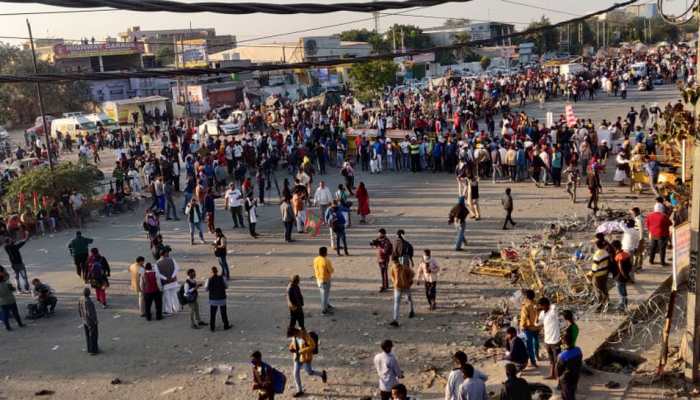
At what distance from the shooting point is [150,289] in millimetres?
12297

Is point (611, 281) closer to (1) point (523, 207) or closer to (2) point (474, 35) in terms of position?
(1) point (523, 207)

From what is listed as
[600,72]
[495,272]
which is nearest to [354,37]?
[600,72]

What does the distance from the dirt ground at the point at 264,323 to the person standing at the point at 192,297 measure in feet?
0.66

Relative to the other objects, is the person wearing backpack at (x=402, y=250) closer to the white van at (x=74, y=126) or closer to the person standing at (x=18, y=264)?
the person standing at (x=18, y=264)

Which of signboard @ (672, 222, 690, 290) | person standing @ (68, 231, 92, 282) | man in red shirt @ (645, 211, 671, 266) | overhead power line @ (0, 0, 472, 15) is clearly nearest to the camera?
overhead power line @ (0, 0, 472, 15)

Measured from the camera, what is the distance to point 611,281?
12.6 metres

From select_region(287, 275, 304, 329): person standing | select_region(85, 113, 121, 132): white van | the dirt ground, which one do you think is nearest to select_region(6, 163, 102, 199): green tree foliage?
the dirt ground

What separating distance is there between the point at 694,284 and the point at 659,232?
16.3 ft

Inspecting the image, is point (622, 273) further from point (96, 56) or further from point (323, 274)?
point (96, 56)

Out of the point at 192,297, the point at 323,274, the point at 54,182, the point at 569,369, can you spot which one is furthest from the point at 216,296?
the point at 54,182

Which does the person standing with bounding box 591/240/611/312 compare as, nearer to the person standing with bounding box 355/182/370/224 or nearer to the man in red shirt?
the man in red shirt

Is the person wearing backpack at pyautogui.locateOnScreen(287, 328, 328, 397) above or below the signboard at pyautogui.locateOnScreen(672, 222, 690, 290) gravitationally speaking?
below

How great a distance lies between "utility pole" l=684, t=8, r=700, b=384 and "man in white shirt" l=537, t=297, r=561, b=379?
1.55 m

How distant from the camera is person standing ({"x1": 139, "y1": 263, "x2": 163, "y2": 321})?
12.2m
